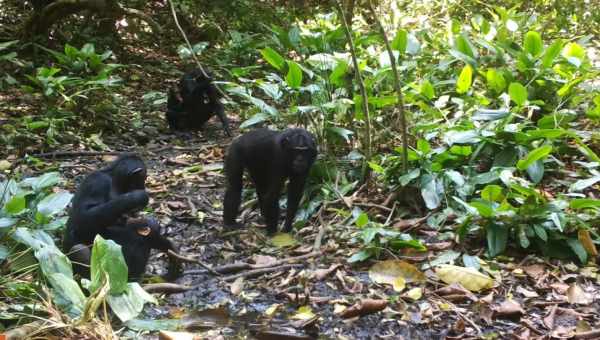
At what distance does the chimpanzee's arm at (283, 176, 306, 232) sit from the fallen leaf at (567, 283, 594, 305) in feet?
8.80

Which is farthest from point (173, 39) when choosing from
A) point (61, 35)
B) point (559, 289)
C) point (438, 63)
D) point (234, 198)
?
point (559, 289)

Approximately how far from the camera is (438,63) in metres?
9.13

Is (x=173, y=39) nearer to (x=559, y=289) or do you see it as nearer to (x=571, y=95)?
(x=571, y=95)

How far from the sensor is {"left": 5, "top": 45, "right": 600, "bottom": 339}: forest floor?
4.67m

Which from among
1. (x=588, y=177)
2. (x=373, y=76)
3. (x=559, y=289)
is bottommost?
(x=559, y=289)

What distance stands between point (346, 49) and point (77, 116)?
4063 mm

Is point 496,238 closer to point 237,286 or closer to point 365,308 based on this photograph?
point 365,308

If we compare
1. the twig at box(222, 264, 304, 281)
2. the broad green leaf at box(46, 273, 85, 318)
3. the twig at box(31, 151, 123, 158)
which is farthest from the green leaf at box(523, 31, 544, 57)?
the broad green leaf at box(46, 273, 85, 318)

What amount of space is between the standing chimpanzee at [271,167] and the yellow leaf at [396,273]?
149 cm

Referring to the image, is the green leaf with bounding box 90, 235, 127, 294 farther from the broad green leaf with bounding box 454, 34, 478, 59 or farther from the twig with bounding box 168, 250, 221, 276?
the broad green leaf with bounding box 454, 34, 478, 59

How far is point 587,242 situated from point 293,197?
2716 mm

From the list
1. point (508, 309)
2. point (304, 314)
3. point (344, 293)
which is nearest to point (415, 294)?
point (344, 293)

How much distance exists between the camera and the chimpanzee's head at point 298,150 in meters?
6.46

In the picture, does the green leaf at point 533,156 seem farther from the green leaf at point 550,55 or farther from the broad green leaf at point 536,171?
the green leaf at point 550,55
